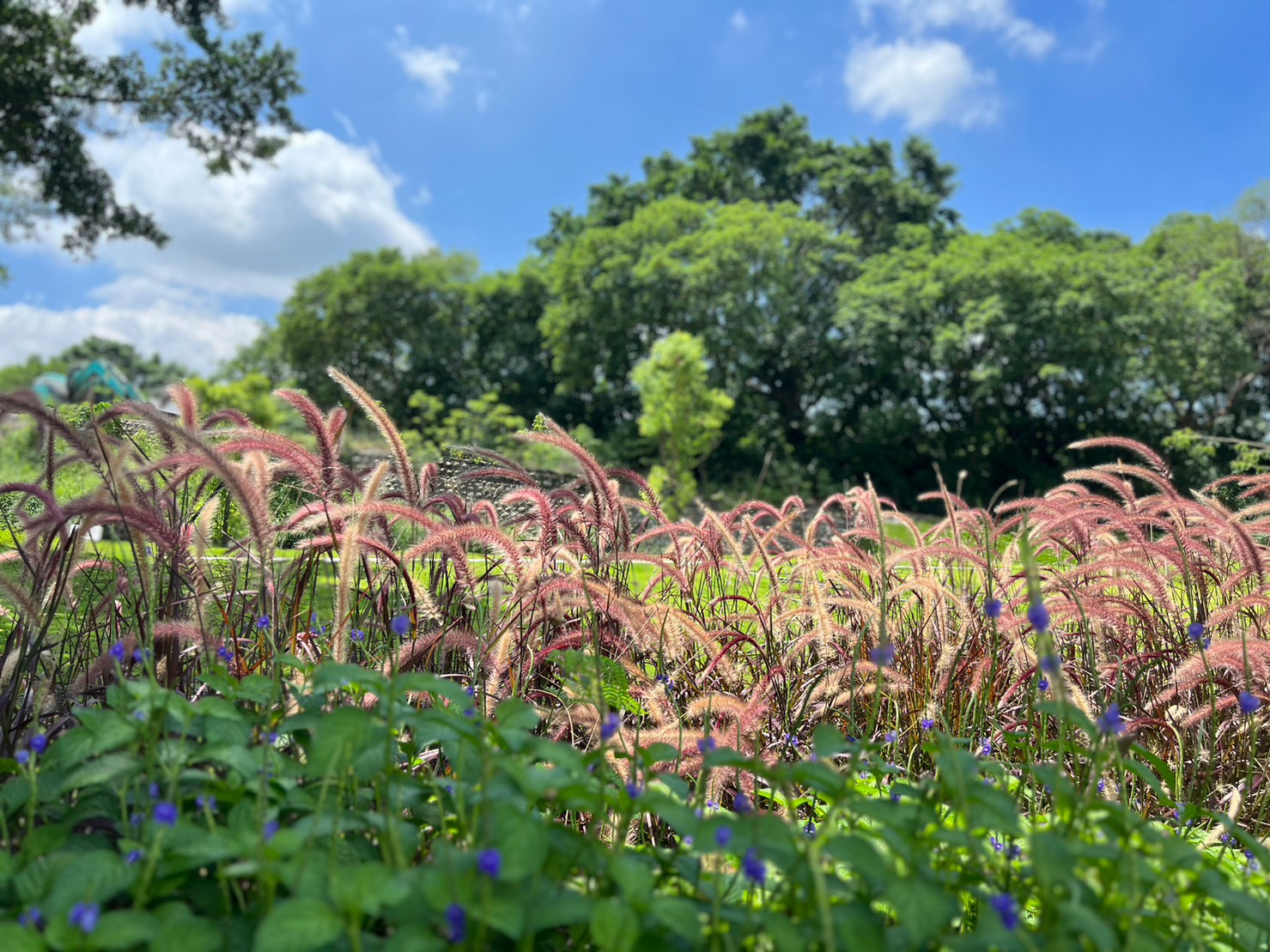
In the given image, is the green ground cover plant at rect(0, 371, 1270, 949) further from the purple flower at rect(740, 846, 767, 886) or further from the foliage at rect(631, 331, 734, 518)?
the foliage at rect(631, 331, 734, 518)

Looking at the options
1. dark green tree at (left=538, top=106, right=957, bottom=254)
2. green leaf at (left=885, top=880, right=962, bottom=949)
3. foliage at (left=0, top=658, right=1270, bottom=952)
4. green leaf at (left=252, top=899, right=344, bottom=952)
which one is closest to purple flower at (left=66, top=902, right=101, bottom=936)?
foliage at (left=0, top=658, right=1270, bottom=952)

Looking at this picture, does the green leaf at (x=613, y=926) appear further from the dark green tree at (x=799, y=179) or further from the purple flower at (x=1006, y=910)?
the dark green tree at (x=799, y=179)

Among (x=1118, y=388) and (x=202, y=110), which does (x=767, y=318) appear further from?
(x=202, y=110)

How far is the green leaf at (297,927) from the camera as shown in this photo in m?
0.69

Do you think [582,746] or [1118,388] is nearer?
[582,746]

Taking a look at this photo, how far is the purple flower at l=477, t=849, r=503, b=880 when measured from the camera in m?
0.73

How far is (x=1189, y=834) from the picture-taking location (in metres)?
1.54

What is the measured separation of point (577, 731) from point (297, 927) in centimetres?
112

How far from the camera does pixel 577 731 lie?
1.80 meters

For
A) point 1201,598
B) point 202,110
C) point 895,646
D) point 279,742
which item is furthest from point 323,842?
point 202,110

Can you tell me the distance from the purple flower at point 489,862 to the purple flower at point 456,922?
0.11ft

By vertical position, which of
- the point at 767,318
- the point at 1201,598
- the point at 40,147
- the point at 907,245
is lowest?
the point at 1201,598

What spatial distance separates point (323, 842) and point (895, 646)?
1.40 m

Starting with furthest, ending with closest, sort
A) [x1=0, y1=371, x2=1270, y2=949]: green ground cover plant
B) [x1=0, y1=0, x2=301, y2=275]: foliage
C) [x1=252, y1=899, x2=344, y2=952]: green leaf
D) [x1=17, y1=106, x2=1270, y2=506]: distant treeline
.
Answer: [x1=17, y1=106, x2=1270, y2=506]: distant treeline
[x1=0, y1=0, x2=301, y2=275]: foliage
[x1=0, y1=371, x2=1270, y2=949]: green ground cover plant
[x1=252, y1=899, x2=344, y2=952]: green leaf
